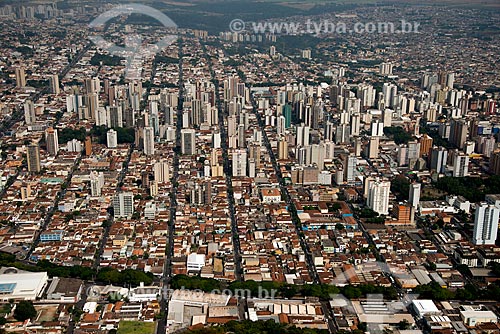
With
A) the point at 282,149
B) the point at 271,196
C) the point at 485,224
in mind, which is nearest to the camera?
the point at 485,224

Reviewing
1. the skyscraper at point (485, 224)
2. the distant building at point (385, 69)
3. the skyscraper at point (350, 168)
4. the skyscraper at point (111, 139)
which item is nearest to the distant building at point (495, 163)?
the skyscraper at point (350, 168)

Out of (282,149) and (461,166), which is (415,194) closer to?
(461,166)

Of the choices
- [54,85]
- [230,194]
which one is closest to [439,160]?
[230,194]

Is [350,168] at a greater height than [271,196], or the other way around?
[350,168]

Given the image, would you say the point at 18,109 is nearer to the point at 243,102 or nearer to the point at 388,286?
the point at 243,102

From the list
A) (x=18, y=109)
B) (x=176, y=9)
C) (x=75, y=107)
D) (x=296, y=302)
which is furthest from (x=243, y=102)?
(x=176, y=9)

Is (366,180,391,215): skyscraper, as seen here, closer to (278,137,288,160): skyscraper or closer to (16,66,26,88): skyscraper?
(278,137,288,160): skyscraper

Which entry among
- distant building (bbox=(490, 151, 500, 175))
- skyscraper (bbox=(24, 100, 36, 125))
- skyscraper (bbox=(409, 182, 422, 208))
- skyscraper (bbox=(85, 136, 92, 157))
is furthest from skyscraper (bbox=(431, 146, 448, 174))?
skyscraper (bbox=(24, 100, 36, 125))
